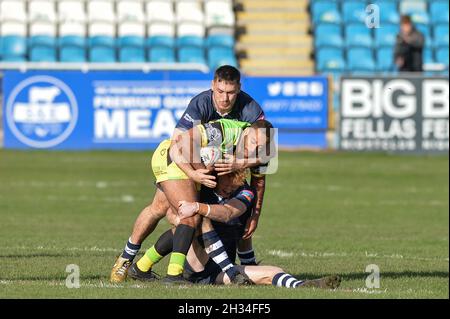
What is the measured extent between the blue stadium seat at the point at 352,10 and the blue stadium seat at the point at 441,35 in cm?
214

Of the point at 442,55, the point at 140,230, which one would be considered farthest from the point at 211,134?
the point at 442,55

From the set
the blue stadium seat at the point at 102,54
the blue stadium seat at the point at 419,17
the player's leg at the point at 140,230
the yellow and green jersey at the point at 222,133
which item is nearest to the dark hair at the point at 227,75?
the yellow and green jersey at the point at 222,133

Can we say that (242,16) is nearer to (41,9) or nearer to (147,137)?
(41,9)

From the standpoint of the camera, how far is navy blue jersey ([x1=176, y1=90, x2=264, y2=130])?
10.4m

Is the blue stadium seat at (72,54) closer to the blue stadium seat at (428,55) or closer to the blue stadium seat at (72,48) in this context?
the blue stadium seat at (72,48)

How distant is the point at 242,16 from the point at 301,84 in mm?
7063

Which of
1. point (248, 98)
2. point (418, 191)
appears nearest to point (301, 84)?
point (418, 191)

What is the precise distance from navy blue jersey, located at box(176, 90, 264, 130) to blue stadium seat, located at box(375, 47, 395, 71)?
21814mm

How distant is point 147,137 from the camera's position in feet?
86.7

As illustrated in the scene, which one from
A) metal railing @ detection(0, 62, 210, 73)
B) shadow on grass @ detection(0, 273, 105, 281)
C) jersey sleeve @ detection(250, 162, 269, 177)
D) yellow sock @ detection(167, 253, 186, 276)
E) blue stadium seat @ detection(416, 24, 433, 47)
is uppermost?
blue stadium seat @ detection(416, 24, 433, 47)

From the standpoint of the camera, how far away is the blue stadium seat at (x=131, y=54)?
31047 millimetres

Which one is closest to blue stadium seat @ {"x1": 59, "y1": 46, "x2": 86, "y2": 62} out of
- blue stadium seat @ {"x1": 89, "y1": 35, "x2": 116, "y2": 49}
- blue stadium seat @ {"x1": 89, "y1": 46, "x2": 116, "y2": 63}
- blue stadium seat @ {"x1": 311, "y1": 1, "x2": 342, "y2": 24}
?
blue stadium seat @ {"x1": 89, "y1": 46, "x2": 116, "y2": 63}

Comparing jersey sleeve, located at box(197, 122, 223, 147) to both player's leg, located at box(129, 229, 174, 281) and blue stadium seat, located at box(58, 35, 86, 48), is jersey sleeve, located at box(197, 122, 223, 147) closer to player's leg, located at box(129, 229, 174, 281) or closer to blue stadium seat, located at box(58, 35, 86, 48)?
player's leg, located at box(129, 229, 174, 281)

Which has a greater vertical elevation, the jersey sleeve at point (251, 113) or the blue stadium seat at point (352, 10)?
the blue stadium seat at point (352, 10)
